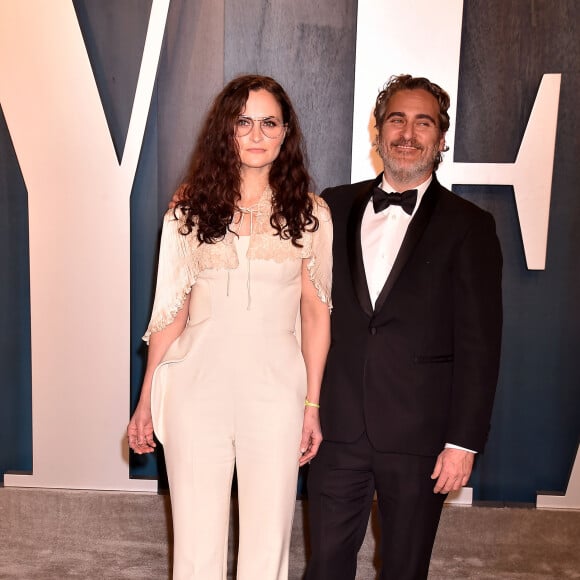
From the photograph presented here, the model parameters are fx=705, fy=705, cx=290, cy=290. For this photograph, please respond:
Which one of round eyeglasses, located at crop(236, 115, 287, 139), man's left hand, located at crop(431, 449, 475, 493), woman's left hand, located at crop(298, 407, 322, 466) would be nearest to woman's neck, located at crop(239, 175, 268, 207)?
round eyeglasses, located at crop(236, 115, 287, 139)

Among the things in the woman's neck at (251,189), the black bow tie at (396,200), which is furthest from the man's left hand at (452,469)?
the woman's neck at (251,189)

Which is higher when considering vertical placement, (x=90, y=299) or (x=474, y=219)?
(x=474, y=219)

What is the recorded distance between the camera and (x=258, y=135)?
2.00 m

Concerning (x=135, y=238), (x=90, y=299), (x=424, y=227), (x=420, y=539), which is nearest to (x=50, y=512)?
(x=90, y=299)

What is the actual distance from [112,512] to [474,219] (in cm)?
223

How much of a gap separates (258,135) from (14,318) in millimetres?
1934

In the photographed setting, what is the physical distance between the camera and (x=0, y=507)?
3.32 m

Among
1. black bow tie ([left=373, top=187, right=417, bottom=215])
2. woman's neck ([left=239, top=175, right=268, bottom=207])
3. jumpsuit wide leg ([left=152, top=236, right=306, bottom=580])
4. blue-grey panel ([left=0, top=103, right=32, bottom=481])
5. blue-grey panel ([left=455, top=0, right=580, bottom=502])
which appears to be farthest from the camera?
blue-grey panel ([left=0, top=103, right=32, bottom=481])

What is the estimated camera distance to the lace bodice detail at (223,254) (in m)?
1.99

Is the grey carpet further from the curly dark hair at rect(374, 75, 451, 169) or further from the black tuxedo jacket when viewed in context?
the curly dark hair at rect(374, 75, 451, 169)

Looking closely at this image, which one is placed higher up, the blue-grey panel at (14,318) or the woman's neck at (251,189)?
the woman's neck at (251,189)

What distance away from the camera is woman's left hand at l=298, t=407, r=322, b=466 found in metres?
2.12

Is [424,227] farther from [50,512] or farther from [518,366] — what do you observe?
[50,512]

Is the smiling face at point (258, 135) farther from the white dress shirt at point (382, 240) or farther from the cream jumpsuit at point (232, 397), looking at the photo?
the white dress shirt at point (382, 240)
